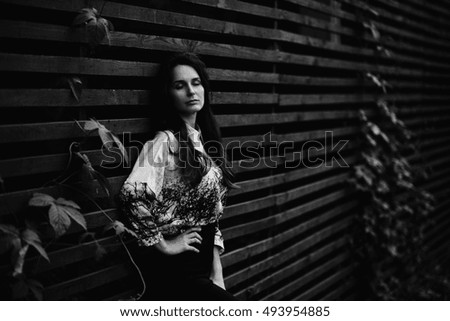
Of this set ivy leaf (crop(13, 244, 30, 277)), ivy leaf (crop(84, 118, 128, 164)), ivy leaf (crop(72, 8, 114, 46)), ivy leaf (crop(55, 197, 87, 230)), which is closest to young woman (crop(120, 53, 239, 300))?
ivy leaf (crop(84, 118, 128, 164))

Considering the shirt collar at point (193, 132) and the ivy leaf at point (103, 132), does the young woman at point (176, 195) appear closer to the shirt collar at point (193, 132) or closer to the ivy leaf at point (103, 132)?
the shirt collar at point (193, 132)

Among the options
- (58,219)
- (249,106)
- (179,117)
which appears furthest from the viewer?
(249,106)

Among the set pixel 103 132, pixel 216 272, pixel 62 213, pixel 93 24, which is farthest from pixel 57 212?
pixel 216 272

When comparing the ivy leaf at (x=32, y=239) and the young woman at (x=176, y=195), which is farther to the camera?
Answer: the young woman at (x=176, y=195)

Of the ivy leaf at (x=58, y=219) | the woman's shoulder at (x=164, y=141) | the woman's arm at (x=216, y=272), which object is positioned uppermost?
the woman's shoulder at (x=164, y=141)

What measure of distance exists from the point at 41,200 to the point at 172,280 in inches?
33.4

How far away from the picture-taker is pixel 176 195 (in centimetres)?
260

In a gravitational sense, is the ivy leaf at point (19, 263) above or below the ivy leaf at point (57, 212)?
below

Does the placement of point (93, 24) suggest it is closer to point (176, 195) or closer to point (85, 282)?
point (176, 195)

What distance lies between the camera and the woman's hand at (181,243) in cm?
253

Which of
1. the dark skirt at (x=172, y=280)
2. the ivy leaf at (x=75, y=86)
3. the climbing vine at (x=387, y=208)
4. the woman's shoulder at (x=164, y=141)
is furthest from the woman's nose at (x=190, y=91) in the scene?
the climbing vine at (x=387, y=208)

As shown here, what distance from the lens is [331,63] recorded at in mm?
4539

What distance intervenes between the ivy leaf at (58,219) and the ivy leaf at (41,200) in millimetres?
26

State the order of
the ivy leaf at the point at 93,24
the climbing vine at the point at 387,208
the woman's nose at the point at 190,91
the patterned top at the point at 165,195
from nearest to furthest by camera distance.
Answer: the ivy leaf at the point at 93,24, the patterned top at the point at 165,195, the woman's nose at the point at 190,91, the climbing vine at the point at 387,208
